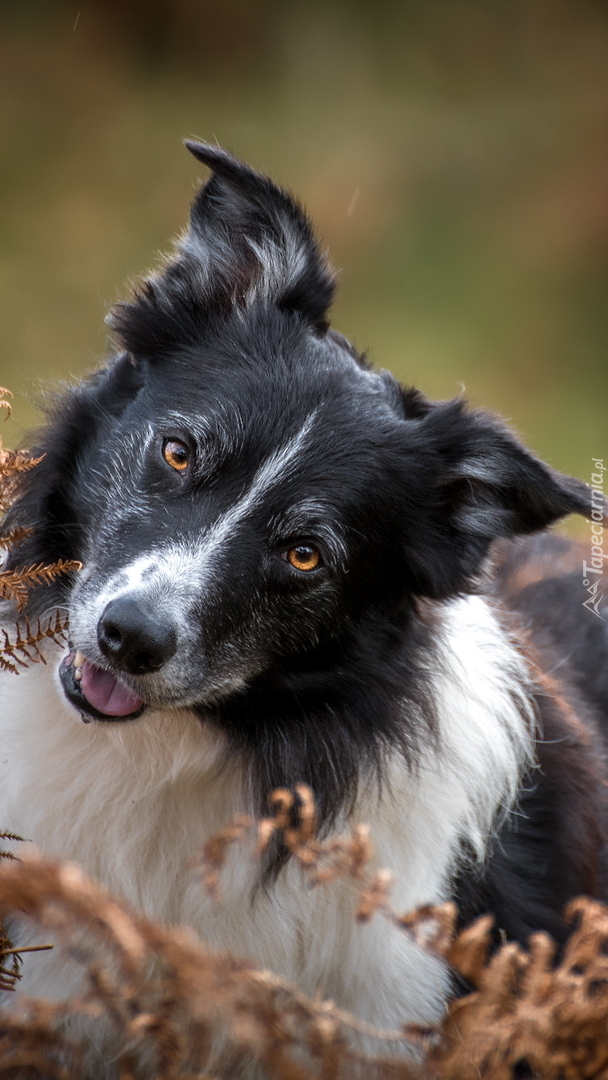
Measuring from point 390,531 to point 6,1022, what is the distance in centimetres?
184

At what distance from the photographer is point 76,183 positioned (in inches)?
453

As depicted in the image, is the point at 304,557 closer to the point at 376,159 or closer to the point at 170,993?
the point at 170,993

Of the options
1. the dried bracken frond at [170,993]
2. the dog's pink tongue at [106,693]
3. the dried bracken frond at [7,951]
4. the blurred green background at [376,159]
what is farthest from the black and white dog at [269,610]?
the blurred green background at [376,159]

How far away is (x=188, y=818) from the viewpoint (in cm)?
345

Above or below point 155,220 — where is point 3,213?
below

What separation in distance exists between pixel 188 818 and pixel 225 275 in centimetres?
164

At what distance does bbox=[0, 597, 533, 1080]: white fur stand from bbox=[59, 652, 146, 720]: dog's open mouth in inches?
2.5

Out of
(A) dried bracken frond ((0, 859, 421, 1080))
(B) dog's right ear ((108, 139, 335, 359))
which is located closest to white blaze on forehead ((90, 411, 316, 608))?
(B) dog's right ear ((108, 139, 335, 359))

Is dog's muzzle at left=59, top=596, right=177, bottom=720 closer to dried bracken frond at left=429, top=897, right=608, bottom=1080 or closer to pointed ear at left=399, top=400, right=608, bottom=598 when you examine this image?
pointed ear at left=399, top=400, right=608, bottom=598

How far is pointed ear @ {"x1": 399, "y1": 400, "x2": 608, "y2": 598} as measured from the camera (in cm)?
331

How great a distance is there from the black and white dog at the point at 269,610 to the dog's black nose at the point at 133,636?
67mm

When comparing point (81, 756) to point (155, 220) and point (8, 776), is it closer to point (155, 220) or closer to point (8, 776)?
point (8, 776)

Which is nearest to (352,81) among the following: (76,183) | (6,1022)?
(76,183)

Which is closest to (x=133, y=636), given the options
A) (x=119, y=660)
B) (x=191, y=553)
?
(x=119, y=660)
